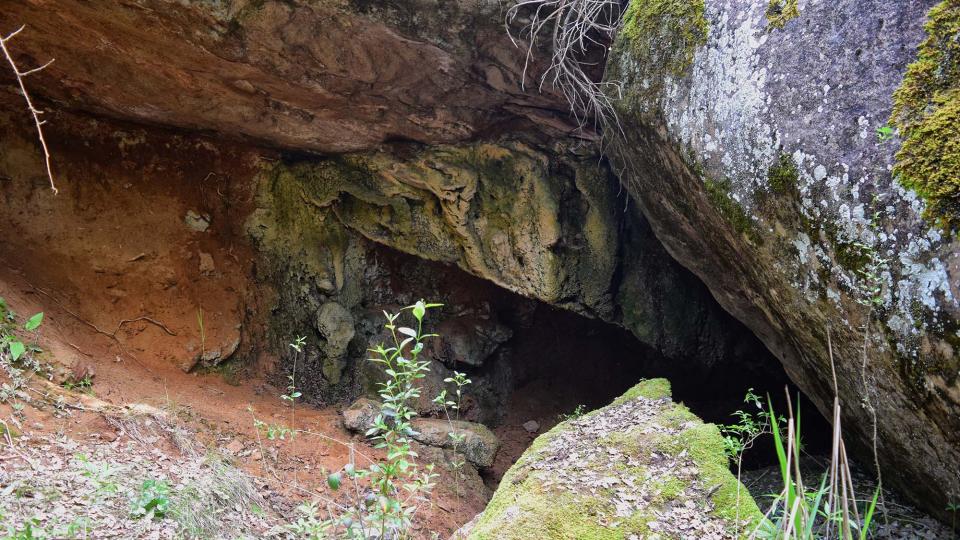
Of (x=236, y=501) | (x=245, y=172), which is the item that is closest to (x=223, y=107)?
(x=245, y=172)

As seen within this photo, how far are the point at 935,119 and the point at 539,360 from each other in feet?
18.6

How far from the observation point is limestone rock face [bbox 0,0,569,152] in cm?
445

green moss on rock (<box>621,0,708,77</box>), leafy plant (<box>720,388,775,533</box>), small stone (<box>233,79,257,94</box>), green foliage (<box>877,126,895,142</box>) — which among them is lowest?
leafy plant (<box>720,388,775,533</box>)

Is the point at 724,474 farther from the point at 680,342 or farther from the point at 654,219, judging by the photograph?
the point at 680,342

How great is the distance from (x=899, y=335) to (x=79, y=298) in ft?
19.6

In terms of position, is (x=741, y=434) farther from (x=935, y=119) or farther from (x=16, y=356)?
(x=16, y=356)

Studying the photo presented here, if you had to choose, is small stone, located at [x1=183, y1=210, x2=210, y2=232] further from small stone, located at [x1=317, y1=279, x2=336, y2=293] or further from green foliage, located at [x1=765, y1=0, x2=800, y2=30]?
green foliage, located at [x1=765, y1=0, x2=800, y2=30]

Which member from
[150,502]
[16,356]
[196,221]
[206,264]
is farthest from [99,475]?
[196,221]

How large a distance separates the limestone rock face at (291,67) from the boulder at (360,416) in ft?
8.11

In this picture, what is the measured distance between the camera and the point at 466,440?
5469mm

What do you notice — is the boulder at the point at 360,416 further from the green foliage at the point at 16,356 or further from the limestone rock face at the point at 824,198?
the limestone rock face at the point at 824,198

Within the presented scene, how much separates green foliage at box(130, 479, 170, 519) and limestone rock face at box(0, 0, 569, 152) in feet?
10.3

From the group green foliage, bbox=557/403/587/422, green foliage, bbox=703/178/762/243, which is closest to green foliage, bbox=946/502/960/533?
green foliage, bbox=703/178/762/243

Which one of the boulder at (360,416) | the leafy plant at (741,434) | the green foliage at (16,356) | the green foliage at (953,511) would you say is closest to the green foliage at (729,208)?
the leafy plant at (741,434)
